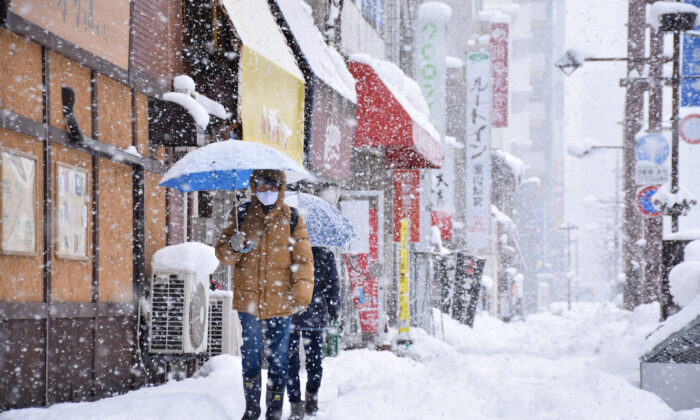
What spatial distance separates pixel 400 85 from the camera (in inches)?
648

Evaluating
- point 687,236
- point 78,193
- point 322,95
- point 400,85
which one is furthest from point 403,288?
point 78,193

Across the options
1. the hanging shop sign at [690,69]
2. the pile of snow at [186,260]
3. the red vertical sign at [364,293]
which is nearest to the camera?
the pile of snow at [186,260]

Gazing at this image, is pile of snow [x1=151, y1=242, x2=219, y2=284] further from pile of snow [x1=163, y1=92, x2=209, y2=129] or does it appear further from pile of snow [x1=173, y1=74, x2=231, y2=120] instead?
pile of snow [x1=173, y1=74, x2=231, y2=120]

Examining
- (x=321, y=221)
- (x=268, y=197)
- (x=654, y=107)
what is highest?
(x=654, y=107)

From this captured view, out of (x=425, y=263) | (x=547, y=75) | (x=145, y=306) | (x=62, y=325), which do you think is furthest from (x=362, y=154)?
(x=547, y=75)

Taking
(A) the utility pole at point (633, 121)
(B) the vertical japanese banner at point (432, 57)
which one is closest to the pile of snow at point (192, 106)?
(B) the vertical japanese banner at point (432, 57)

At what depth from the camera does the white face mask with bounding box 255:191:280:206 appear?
6238 mm

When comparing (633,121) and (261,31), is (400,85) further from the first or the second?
(633,121)

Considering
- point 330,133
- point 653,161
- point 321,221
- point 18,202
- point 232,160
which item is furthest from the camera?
point 653,161

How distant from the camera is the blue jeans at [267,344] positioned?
20.3ft

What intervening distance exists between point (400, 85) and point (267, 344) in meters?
10.9

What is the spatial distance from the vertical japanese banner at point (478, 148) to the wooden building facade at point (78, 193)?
85.0 ft

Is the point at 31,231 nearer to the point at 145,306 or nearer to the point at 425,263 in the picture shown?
the point at 145,306

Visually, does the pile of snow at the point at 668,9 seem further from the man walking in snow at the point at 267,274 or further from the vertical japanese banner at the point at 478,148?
the vertical japanese banner at the point at 478,148
